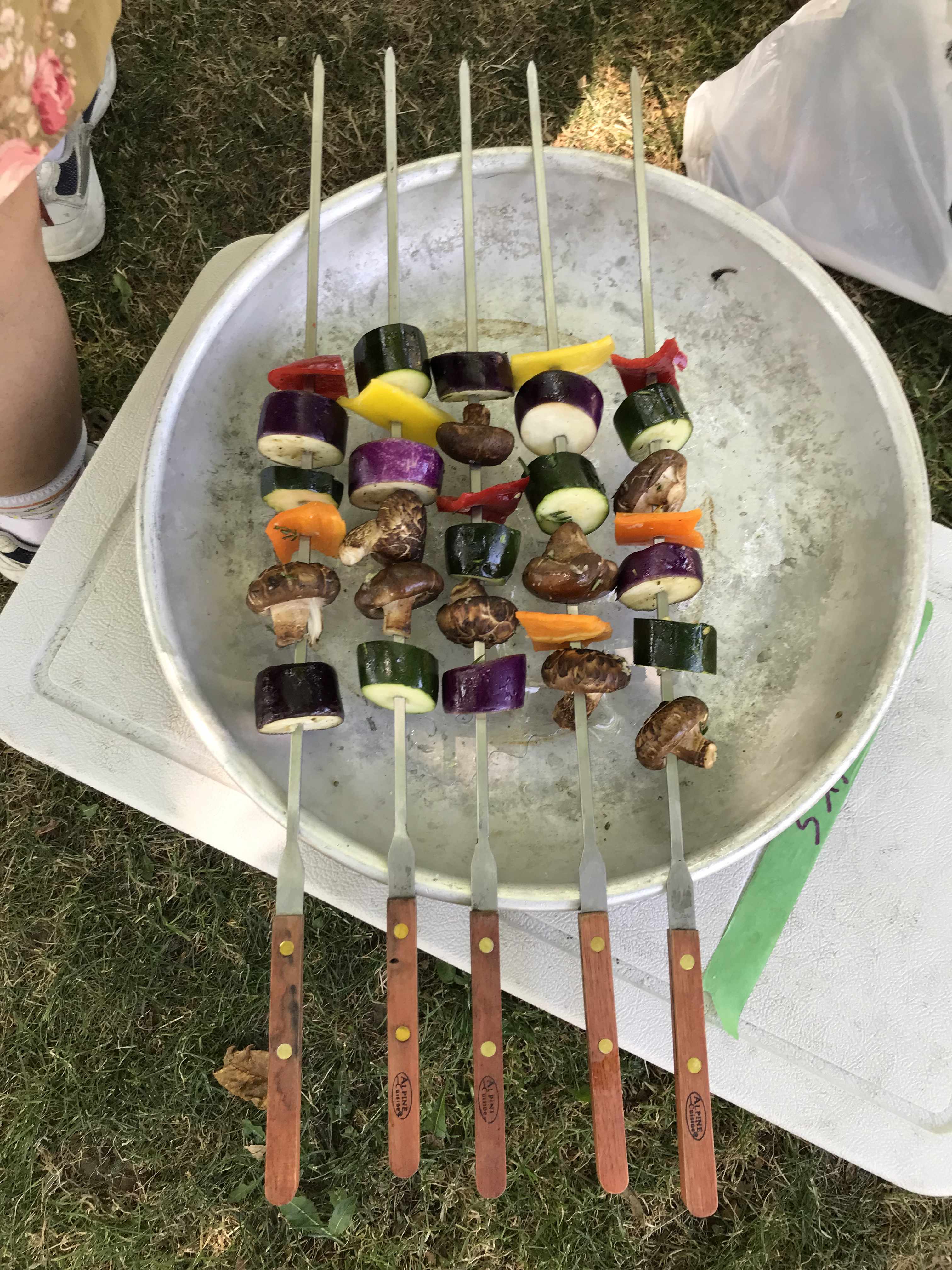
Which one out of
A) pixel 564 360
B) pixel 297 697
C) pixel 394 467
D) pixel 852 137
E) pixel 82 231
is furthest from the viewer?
pixel 82 231

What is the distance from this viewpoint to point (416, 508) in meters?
1.88

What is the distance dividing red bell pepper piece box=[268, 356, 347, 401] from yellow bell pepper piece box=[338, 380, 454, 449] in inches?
1.3

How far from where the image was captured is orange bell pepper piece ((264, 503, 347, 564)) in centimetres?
187

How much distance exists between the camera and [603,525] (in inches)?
83.4

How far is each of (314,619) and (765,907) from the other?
1.28 metres

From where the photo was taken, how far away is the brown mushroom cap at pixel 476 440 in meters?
1.93

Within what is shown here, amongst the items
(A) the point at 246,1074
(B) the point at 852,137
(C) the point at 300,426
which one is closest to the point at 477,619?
(C) the point at 300,426

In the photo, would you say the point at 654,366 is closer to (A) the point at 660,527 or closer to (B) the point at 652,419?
(B) the point at 652,419

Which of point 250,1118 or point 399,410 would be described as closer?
point 399,410

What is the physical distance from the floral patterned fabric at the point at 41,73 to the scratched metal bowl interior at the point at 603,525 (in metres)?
0.46

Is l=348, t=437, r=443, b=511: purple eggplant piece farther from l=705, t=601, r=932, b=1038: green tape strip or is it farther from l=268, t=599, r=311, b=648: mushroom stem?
l=705, t=601, r=932, b=1038: green tape strip

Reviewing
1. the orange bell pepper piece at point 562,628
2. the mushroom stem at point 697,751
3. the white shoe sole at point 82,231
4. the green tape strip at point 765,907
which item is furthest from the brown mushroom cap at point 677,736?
the white shoe sole at point 82,231

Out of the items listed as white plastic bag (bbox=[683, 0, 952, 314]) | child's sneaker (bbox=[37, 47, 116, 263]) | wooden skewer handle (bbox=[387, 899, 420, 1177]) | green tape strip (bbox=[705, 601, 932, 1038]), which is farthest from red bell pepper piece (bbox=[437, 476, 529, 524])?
child's sneaker (bbox=[37, 47, 116, 263])

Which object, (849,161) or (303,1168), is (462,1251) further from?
(849,161)
